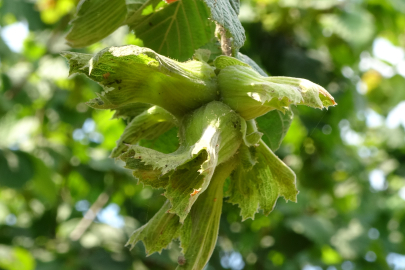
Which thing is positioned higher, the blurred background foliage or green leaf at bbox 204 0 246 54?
→ green leaf at bbox 204 0 246 54

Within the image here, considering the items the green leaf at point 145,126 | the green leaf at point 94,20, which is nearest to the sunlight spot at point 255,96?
the green leaf at point 145,126

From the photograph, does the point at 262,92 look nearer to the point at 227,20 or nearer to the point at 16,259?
the point at 227,20

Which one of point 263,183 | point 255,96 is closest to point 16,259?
point 263,183

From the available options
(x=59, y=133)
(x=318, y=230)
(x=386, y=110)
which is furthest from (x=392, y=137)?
(x=59, y=133)

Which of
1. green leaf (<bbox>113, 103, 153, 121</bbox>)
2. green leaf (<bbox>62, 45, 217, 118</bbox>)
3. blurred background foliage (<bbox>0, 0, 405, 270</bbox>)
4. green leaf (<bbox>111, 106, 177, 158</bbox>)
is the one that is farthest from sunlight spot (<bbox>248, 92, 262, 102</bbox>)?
blurred background foliage (<bbox>0, 0, 405, 270</bbox>)

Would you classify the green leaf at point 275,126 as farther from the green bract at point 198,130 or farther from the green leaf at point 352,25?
the green leaf at point 352,25

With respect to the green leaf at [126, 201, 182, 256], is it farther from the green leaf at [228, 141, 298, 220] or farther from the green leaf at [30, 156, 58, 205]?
the green leaf at [30, 156, 58, 205]
